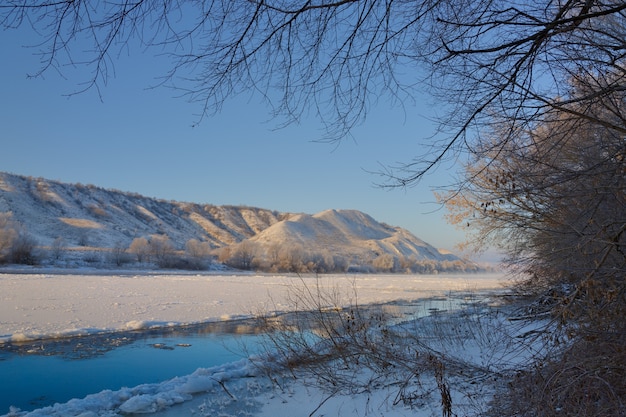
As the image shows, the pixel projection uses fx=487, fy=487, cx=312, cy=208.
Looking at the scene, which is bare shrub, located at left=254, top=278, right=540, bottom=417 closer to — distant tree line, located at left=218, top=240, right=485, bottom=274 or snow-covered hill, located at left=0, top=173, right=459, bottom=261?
distant tree line, located at left=218, top=240, right=485, bottom=274

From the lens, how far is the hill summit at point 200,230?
2616 inches

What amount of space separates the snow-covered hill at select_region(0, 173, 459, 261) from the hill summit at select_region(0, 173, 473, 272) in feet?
0.52

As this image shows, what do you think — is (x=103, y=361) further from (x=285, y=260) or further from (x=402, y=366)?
(x=285, y=260)

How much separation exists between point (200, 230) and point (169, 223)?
859cm

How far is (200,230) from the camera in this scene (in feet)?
394

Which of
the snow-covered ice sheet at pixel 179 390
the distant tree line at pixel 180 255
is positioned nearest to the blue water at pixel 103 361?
the snow-covered ice sheet at pixel 179 390

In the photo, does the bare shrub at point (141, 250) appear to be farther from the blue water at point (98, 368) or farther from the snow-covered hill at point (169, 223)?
the blue water at point (98, 368)

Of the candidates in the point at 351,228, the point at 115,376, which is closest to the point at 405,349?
the point at 115,376

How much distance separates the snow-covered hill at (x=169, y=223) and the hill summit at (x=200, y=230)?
157mm

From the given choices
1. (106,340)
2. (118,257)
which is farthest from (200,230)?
(106,340)

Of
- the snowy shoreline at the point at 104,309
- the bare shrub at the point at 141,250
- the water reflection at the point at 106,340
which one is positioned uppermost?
the bare shrub at the point at 141,250

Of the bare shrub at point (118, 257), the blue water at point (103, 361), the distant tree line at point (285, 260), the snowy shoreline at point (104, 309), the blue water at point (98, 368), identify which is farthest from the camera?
the distant tree line at point (285, 260)

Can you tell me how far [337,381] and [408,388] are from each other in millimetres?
1007

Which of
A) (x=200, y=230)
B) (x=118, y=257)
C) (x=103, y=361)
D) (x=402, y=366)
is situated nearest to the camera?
(x=402, y=366)
